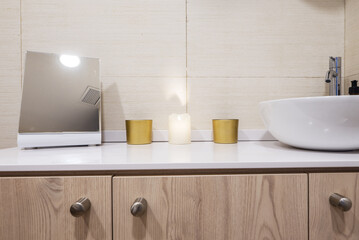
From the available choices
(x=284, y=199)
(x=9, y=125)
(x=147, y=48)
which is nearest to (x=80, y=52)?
(x=147, y=48)

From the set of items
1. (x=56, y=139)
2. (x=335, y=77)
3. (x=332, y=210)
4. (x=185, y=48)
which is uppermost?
(x=185, y=48)

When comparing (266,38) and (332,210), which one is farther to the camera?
(266,38)

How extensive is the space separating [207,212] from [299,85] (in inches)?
28.2

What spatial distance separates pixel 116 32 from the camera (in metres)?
0.81

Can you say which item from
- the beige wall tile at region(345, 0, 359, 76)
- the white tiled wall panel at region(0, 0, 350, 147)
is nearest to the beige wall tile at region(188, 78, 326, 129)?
the white tiled wall panel at region(0, 0, 350, 147)

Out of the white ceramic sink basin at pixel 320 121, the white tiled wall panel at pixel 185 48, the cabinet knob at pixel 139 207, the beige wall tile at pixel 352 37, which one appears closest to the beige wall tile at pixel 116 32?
the white tiled wall panel at pixel 185 48

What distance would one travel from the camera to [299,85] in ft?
2.75

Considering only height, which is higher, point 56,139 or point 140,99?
point 140,99

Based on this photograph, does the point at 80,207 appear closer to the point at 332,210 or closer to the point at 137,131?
the point at 137,131

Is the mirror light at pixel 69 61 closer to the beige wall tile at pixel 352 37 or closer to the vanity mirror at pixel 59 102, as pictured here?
the vanity mirror at pixel 59 102

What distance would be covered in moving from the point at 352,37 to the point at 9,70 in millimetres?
1429

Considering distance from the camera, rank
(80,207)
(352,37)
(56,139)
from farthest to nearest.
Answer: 1. (352,37)
2. (56,139)
3. (80,207)

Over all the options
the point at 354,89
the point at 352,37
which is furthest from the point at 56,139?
the point at 352,37

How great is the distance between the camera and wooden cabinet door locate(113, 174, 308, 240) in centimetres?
42
